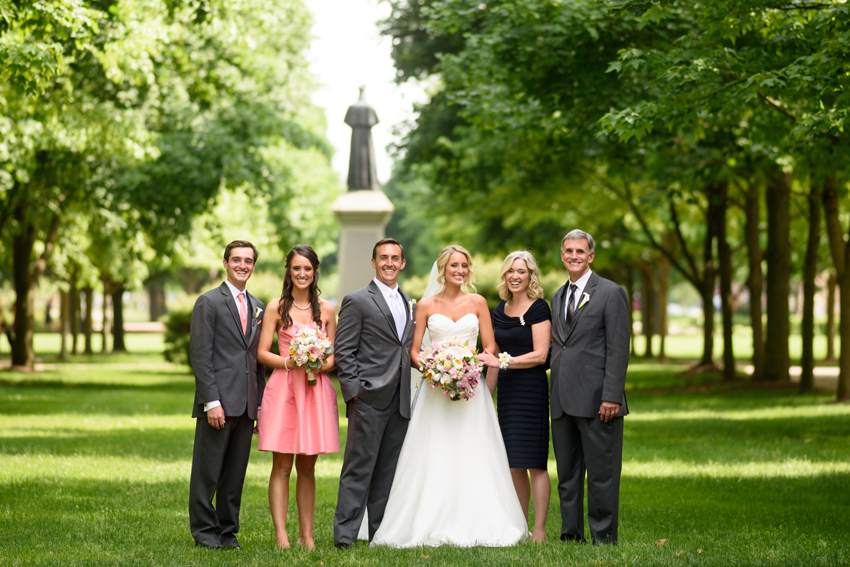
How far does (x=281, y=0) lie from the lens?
2273 cm

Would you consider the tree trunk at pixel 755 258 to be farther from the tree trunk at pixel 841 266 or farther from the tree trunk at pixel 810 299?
the tree trunk at pixel 841 266

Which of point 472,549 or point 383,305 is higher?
point 383,305

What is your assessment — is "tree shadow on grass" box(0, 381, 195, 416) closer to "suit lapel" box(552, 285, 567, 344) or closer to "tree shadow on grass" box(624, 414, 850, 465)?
"tree shadow on grass" box(624, 414, 850, 465)

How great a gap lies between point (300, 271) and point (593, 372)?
7.44 ft

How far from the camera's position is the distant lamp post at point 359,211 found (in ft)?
70.6

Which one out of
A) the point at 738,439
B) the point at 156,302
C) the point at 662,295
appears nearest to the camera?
the point at 738,439

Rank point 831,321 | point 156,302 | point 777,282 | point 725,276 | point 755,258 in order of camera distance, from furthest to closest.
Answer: point 156,302, point 831,321, point 725,276, point 755,258, point 777,282

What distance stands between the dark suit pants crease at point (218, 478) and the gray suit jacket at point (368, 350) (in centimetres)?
85

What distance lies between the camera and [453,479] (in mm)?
7156

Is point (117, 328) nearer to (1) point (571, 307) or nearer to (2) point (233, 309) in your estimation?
(2) point (233, 309)

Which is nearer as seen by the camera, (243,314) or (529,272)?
(243,314)

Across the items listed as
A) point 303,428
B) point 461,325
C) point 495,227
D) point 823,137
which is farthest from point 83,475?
point 495,227

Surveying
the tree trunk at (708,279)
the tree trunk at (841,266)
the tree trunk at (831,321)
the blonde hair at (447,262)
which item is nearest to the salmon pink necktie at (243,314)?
the blonde hair at (447,262)

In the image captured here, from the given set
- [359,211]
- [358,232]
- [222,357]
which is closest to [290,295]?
[222,357]
